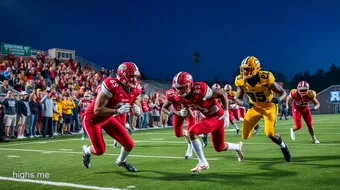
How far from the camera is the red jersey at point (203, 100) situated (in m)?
6.73

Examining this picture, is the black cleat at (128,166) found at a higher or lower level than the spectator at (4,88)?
lower

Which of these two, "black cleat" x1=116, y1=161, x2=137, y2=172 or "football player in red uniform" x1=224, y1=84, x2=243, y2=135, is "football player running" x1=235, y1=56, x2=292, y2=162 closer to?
"black cleat" x1=116, y1=161, x2=137, y2=172

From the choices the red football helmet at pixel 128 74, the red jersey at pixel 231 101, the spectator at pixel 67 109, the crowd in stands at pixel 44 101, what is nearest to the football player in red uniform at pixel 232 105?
the red jersey at pixel 231 101

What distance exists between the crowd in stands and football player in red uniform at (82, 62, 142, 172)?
8.71 metres

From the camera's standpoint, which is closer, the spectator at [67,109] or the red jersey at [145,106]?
the spectator at [67,109]

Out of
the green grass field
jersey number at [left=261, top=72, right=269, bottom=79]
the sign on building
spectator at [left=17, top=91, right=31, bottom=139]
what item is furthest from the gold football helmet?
the sign on building

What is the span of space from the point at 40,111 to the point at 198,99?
12.2 metres

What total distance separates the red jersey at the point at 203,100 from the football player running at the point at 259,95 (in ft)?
3.53

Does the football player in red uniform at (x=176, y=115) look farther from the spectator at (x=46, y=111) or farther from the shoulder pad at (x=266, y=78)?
the spectator at (x=46, y=111)

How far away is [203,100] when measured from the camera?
6852 millimetres

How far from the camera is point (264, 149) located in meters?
10.1

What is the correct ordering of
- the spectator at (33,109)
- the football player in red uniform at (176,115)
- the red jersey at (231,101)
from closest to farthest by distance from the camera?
the football player in red uniform at (176,115) < the red jersey at (231,101) < the spectator at (33,109)

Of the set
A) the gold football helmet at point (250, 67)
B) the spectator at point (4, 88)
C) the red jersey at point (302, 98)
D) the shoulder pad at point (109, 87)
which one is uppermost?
the gold football helmet at point (250, 67)

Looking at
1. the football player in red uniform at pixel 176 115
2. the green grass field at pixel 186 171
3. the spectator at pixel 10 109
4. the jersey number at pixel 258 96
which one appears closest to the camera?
the green grass field at pixel 186 171
